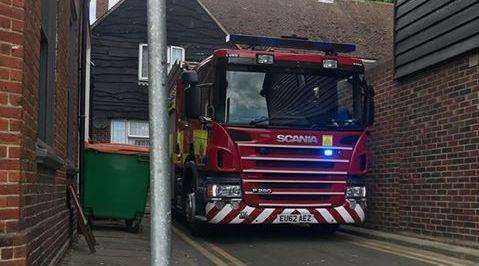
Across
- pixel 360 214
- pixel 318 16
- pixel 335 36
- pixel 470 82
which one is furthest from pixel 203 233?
pixel 318 16

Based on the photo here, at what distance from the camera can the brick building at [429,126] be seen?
9.30 metres

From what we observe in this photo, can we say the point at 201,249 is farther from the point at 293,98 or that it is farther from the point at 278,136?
the point at 293,98

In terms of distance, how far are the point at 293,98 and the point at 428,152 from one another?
249 centimetres

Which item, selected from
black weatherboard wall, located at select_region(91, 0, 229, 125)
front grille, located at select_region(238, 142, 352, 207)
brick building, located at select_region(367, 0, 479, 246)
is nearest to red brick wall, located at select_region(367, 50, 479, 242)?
brick building, located at select_region(367, 0, 479, 246)

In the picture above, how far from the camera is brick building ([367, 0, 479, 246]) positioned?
9305mm

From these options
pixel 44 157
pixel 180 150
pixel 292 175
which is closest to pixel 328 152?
pixel 292 175

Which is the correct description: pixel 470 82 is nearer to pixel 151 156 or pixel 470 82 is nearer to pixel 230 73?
pixel 230 73

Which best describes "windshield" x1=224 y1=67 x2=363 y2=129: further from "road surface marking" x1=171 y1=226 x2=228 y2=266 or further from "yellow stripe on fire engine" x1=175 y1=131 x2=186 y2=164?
"yellow stripe on fire engine" x1=175 y1=131 x2=186 y2=164

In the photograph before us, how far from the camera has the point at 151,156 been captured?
3.04m

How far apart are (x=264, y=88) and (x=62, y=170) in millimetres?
3684

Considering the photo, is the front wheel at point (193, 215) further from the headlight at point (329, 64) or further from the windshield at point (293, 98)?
the headlight at point (329, 64)

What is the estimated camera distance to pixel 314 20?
29.5 meters

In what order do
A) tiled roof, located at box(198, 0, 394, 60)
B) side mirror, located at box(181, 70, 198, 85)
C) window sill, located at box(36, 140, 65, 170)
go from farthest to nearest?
tiled roof, located at box(198, 0, 394, 60)
side mirror, located at box(181, 70, 198, 85)
window sill, located at box(36, 140, 65, 170)

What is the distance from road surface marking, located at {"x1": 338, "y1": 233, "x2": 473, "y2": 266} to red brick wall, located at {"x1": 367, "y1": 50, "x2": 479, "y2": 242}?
2.64 feet
